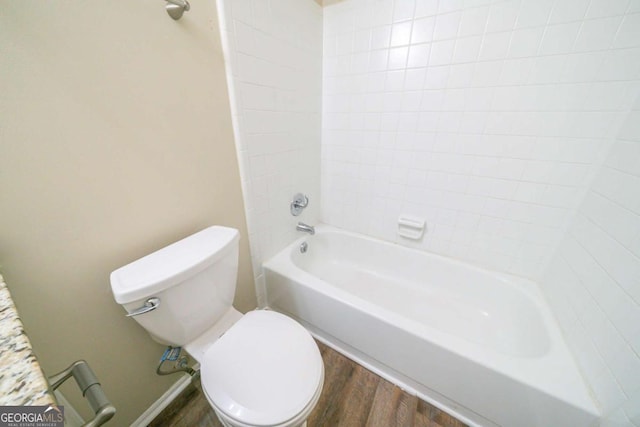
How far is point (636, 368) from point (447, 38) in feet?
4.60

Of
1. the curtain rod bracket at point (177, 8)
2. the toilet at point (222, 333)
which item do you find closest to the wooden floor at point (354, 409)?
the toilet at point (222, 333)

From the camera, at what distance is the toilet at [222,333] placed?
2.08 feet

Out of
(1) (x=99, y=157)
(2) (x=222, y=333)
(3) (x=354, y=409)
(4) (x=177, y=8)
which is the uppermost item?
(4) (x=177, y=8)

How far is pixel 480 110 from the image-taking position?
111 centimetres

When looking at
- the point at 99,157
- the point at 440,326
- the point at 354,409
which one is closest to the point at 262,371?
the point at 354,409

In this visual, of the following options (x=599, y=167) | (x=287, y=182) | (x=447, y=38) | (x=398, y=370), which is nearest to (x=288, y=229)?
(x=287, y=182)

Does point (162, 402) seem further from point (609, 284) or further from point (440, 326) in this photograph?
point (609, 284)

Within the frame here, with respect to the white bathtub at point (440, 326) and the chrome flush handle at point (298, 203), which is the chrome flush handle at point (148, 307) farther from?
the chrome flush handle at point (298, 203)

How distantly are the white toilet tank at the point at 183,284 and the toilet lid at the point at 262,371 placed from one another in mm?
119

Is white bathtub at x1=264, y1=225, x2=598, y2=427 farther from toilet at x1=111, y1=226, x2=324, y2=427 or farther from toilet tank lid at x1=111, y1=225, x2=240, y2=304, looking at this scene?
toilet tank lid at x1=111, y1=225, x2=240, y2=304

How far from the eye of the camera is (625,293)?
2.33 feet

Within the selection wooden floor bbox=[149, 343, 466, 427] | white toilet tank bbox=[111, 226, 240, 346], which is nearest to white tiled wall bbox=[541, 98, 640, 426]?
wooden floor bbox=[149, 343, 466, 427]

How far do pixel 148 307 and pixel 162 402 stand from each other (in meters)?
0.68

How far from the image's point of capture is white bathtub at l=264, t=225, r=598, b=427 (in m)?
0.80
